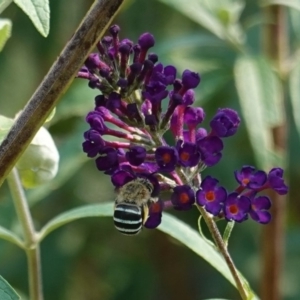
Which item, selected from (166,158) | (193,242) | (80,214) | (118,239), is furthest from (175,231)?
(118,239)

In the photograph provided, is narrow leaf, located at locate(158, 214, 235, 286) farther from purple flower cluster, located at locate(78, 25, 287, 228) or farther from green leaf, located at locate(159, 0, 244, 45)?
green leaf, located at locate(159, 0, 244, 45)

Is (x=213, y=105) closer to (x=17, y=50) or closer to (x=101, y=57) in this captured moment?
(x=17, y=50)

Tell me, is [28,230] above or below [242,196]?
below

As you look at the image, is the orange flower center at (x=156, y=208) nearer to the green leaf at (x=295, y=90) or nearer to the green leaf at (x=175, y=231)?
the green leaf at (x=175, y=231)

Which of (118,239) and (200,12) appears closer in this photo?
(200,12)

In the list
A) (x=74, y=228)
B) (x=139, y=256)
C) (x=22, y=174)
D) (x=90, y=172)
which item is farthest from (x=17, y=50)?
(x=22, y=174)

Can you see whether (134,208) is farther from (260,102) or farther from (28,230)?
(260,102)
